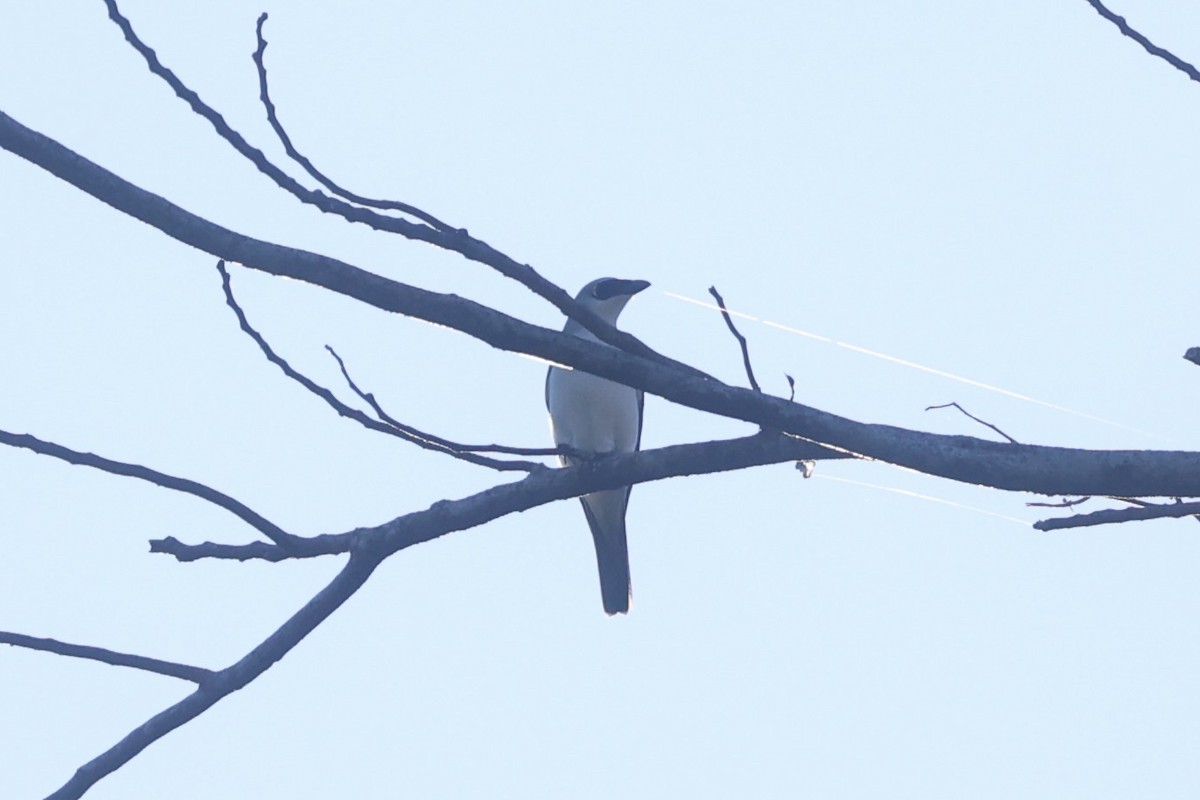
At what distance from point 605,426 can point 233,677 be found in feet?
16.3

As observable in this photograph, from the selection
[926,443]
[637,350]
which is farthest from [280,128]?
[926,443]

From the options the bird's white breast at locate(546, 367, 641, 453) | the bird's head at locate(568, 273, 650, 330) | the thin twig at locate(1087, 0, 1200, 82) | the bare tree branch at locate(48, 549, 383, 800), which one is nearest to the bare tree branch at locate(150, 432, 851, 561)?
the bare tree branch at locate(48, 549, 383, 800)

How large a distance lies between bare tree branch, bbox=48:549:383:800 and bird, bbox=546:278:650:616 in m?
4.51

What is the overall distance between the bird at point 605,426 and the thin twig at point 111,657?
4.76 meters

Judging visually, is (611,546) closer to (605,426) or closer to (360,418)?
(605,426)

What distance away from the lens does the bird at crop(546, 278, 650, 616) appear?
26.6 feet

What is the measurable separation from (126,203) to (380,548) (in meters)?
1.08

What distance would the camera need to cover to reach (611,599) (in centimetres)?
835

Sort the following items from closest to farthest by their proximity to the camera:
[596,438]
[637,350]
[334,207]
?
[334,207], [637,350], [596,438]

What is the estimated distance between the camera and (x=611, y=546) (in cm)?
846

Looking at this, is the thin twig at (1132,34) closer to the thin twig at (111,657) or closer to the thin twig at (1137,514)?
the thin twig at (1137,514)

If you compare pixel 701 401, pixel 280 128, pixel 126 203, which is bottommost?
→ pixel 701 401

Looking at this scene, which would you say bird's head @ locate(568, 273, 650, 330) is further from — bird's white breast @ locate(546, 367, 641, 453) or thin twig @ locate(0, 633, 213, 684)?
thin twig @ locate(0, 633, 213, 684)

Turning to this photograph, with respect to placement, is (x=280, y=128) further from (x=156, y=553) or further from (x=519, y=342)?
(x=156, y=553)
